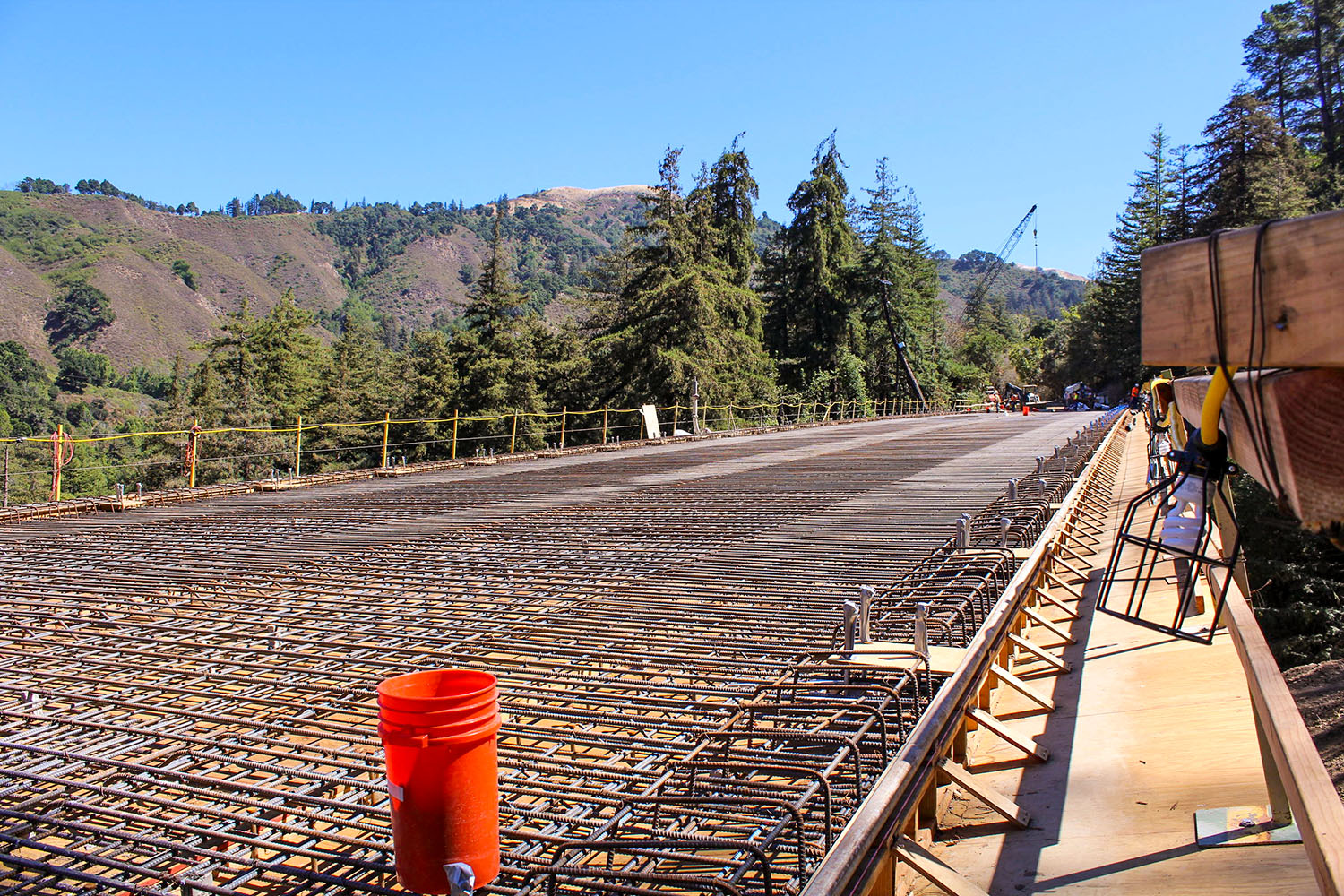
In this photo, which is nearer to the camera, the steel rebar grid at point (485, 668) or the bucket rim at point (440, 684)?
the bucket rim at point (440, 684)

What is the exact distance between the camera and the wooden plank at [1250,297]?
0.88 m

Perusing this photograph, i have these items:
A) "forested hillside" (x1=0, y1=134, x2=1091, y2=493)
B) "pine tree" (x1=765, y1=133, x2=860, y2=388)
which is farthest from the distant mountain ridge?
"pine tree" (x1=765, y1=133, x2=860, y2=388)

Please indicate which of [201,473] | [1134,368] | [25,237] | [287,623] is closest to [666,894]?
[287,623]

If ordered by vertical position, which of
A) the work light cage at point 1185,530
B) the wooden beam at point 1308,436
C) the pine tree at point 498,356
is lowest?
the work light cage at point 1185,530

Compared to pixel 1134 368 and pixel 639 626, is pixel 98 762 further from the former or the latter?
pixel 1134 368

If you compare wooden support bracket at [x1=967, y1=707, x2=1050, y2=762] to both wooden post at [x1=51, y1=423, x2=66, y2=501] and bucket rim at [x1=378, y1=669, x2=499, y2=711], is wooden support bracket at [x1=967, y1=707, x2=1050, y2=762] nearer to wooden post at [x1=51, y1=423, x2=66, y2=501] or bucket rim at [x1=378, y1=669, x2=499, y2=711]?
bucket rim at [x1=378, y1=669, x2=499, y2=711]

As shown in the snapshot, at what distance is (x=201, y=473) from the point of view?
114ft

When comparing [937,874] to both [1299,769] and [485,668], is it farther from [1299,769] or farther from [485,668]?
[485,668]

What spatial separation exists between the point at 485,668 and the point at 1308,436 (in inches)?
151

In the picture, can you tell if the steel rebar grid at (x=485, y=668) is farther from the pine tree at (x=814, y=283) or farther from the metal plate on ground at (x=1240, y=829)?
the pine tree at (x=814, y=283)

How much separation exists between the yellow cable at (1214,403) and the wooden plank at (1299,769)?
1.25 m

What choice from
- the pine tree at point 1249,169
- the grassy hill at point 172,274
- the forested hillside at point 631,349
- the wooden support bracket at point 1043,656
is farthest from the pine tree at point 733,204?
the wooden support bracket at point 1043,656

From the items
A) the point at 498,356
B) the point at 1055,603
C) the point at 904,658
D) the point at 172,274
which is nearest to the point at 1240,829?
the point at 904,658

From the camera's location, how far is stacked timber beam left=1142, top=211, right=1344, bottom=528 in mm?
885
